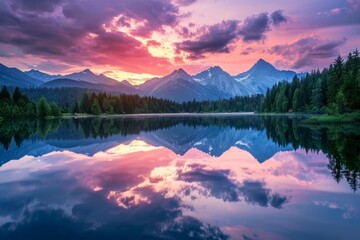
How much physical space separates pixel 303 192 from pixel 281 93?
6485 inches

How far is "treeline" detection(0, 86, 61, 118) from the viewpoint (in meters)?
144

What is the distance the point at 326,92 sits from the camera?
420ft

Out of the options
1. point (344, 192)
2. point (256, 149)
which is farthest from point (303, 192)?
point (256, 149)

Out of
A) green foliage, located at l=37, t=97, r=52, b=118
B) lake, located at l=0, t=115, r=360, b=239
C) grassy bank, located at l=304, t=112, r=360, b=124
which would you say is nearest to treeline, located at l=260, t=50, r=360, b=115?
grassy bank, located at l=304, t=112, r=360, b=124

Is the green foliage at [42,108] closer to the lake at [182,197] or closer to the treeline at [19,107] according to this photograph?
the treeline at [19,107]

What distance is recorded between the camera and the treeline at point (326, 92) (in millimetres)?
84812

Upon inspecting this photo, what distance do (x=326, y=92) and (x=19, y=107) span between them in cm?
14045

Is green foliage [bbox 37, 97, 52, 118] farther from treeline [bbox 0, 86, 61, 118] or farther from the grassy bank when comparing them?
the grassy bank

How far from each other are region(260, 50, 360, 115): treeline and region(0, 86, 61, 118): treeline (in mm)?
127718

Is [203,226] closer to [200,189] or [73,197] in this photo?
[200,189]

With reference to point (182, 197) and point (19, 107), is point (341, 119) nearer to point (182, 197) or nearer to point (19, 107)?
point (182, 197)

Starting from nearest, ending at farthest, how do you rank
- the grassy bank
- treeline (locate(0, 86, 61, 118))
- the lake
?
the lake, the grassy bank, treeline (locate(0, 86, 61, 118))

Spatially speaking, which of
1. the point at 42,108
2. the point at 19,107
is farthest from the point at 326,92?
the point at 19,107

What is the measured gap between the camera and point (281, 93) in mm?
176250
